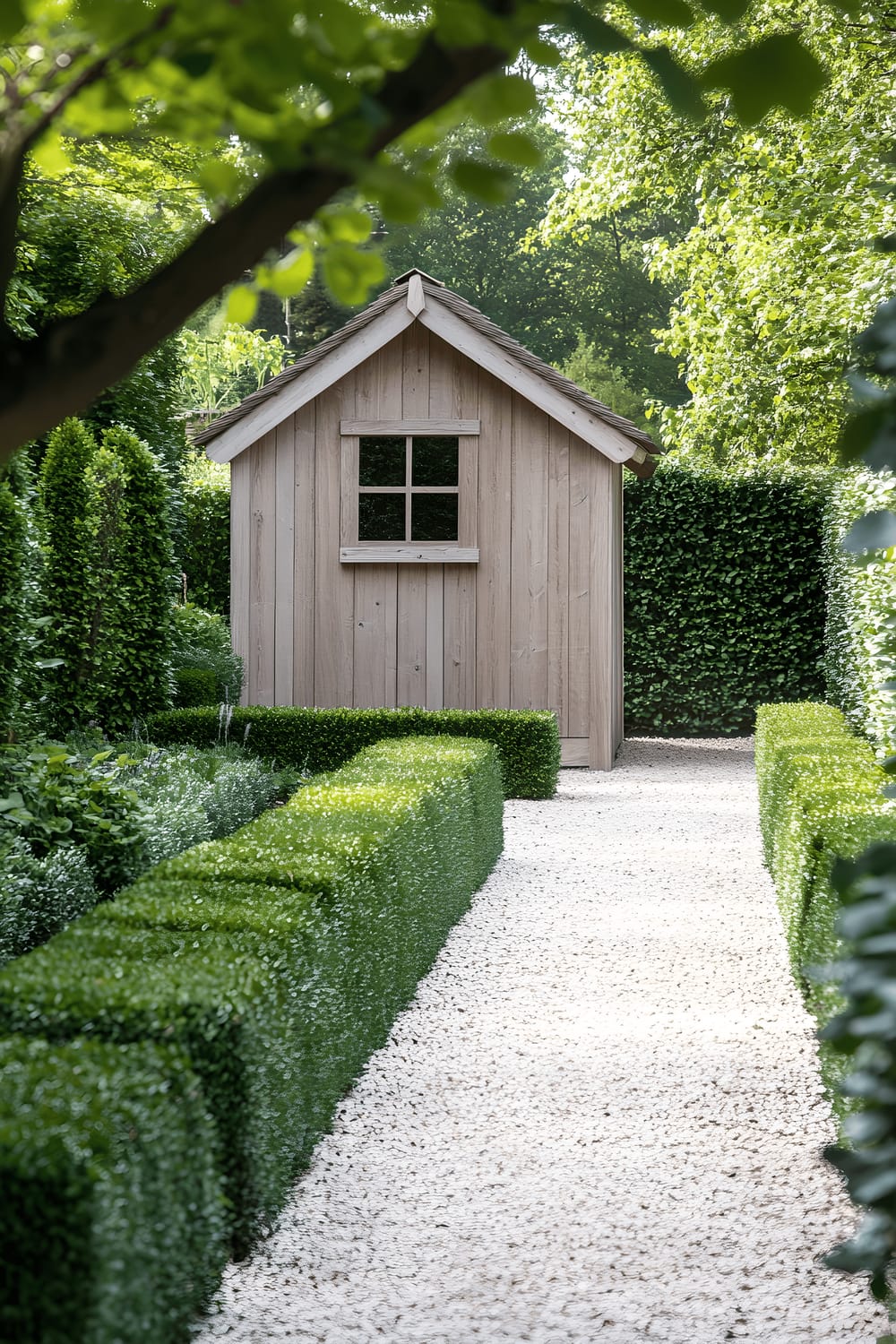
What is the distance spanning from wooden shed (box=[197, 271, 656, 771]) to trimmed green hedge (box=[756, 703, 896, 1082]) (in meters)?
4.17

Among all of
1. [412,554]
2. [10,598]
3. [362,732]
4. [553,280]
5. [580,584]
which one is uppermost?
[553,280]

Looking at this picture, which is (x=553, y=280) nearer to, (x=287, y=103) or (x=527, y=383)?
(x=527, y=383)

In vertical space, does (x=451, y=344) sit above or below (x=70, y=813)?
above

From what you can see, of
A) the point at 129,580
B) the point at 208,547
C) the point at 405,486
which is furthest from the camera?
the point at 208,547

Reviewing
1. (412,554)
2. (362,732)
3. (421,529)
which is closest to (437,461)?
(421,529)

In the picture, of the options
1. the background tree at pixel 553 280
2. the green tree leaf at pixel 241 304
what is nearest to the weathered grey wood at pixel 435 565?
the green tree leaf at pixel 241 304

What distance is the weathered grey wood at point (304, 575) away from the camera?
41.7ft

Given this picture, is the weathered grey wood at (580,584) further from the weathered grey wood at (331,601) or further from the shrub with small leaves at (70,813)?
the shrub with small leaves at (70,813)

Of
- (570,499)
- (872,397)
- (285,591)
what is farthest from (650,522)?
(872,397)

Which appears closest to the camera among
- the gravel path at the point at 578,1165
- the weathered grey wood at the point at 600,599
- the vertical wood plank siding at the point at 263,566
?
the gravel path at the point at 578,1165

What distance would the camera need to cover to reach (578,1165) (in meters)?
3.92

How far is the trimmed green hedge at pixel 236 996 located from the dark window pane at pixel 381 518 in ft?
23.6

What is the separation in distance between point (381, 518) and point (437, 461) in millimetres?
855

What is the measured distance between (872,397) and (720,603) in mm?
13716
